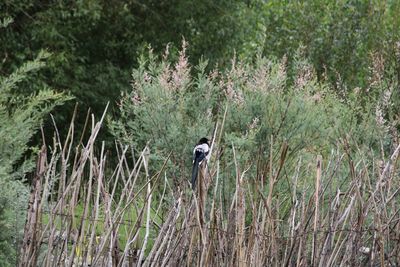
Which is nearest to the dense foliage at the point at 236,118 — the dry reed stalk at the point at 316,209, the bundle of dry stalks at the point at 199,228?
the bundle of dry stalks at the point at 199,228

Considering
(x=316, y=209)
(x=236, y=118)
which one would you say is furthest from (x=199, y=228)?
(x=236, y=118)

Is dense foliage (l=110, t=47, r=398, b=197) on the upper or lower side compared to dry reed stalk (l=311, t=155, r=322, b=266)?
upper

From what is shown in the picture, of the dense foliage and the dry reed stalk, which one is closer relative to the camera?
the dry reed stalk

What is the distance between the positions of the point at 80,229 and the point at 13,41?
1071 cm

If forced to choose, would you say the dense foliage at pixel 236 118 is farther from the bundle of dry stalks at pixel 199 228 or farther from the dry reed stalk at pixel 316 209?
the dry reed stalk at pixel 316 209

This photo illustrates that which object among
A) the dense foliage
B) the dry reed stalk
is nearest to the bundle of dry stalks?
the dry reed stalk

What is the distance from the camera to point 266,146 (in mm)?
7770

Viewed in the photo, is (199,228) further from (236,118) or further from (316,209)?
(236,118)

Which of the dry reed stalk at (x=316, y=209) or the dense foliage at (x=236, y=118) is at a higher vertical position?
the dense foliage at (x=236, y=118)

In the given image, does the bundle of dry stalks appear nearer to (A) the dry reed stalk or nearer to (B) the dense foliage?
(A) the dry reed stalk

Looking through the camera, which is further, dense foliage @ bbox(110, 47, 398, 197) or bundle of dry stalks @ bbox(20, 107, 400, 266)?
dense foliage @ bbox(110, 47, 398, 197)

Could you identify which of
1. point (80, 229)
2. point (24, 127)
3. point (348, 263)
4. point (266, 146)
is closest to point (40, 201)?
point (80, 229)

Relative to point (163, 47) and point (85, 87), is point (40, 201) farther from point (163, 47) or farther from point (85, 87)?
point (163, 47)

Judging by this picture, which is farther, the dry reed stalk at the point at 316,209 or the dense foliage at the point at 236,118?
the dense foliage at the point at 236,118
